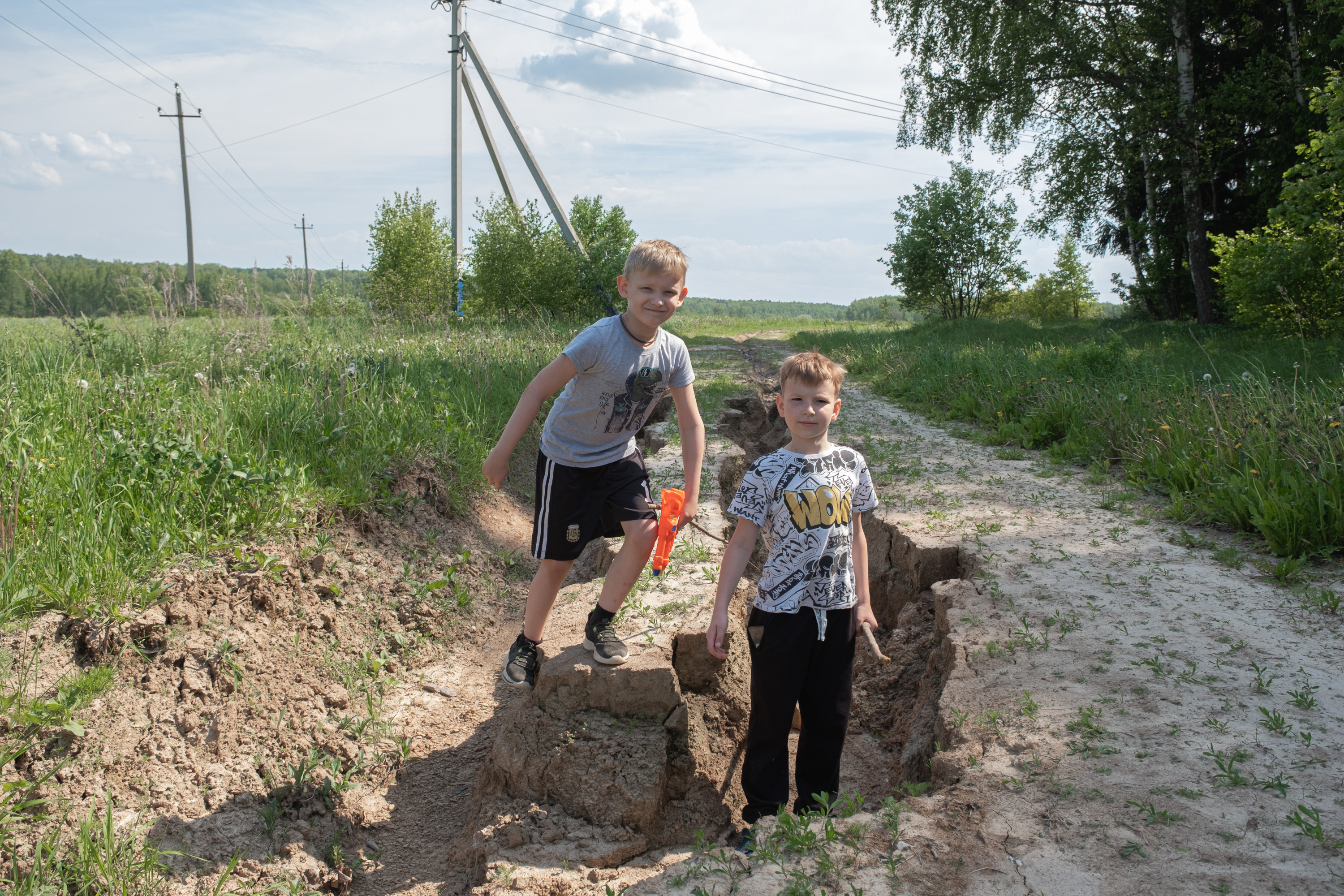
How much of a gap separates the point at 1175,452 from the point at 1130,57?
1578 centimetres

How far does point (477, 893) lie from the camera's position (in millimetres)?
2369

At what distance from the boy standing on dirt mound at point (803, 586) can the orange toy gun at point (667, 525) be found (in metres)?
0.44

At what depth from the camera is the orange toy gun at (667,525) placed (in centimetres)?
305

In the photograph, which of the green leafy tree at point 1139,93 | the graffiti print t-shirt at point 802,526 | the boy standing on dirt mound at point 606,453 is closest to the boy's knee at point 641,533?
the boy standing on dirt mound at point 606,453

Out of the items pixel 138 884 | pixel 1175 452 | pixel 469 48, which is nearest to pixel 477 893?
pixel 138 884

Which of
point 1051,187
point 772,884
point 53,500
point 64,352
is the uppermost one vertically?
point 1051,187

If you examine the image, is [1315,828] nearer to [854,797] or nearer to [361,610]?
[854,797]

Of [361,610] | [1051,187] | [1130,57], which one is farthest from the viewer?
[1051,187]

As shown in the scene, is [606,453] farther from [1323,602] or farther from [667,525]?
[1323,602]

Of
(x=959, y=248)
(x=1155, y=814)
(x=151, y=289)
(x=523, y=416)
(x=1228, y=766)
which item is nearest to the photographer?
(x=1155, y=814)

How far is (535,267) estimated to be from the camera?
21.5 m

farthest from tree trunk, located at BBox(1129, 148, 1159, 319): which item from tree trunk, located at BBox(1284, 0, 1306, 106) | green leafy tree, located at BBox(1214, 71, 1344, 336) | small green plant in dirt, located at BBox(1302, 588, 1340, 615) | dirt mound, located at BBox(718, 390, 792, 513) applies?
small green plant in dirt, located at BBox(1302, 588, 1340, 615)

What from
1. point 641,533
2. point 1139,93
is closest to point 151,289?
point 641,533

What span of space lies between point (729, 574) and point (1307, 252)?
12102mm
